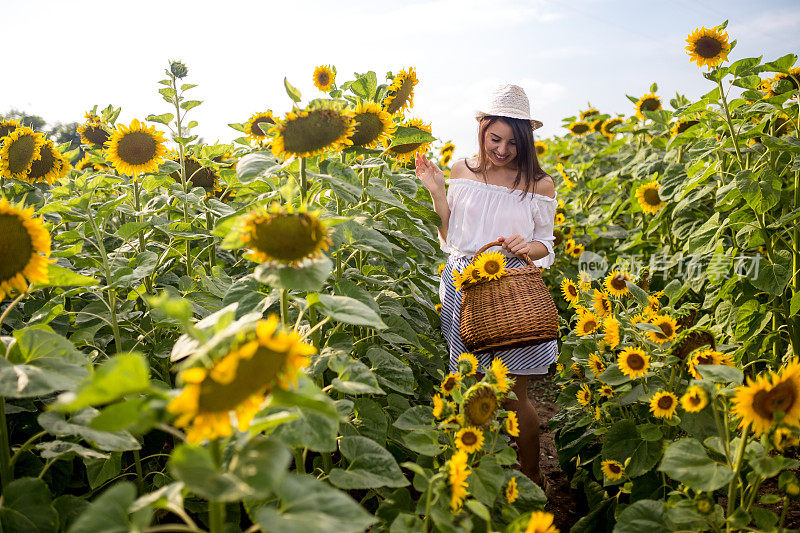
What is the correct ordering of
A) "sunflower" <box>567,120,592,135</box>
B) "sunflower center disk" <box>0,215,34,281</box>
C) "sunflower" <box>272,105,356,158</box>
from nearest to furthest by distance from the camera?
"sunflower center disk" <box>0,215,34,281</box> < "sunflower" <box>272,105,356,158</box> < "sunflower" <box>567,120,592,135</box>

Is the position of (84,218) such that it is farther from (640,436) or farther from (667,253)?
(667,253)

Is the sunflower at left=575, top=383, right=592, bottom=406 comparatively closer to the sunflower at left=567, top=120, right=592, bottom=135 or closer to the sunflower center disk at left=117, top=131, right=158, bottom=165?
the sunflower center disk at left=117, top=131, right=158, bottom=165

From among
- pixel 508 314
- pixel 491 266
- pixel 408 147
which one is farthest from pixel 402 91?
pixel 508 314

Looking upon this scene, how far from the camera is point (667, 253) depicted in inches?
143

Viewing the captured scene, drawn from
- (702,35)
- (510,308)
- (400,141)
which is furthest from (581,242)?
(400,141)

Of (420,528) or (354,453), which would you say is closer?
(420,528)

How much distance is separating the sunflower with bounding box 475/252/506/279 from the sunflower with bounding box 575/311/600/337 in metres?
0.36

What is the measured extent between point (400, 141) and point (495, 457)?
3.47 feet

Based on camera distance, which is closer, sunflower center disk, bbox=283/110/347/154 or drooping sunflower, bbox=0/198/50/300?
drooping sunflower, bbox=0/198/50/300

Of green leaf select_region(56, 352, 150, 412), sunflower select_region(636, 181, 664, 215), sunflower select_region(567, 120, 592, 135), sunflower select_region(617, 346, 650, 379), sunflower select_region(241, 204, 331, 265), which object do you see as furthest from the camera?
sunflower select_region(567, 120, 592, 135)

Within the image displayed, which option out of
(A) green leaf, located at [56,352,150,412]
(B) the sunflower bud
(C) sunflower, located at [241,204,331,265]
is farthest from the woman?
(A) green leaf, located at [56,352,150,412]

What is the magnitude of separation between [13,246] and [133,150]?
1.34 metres

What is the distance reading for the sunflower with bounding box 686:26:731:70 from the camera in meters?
2.74

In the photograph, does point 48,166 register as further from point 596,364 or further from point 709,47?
point 709,47
